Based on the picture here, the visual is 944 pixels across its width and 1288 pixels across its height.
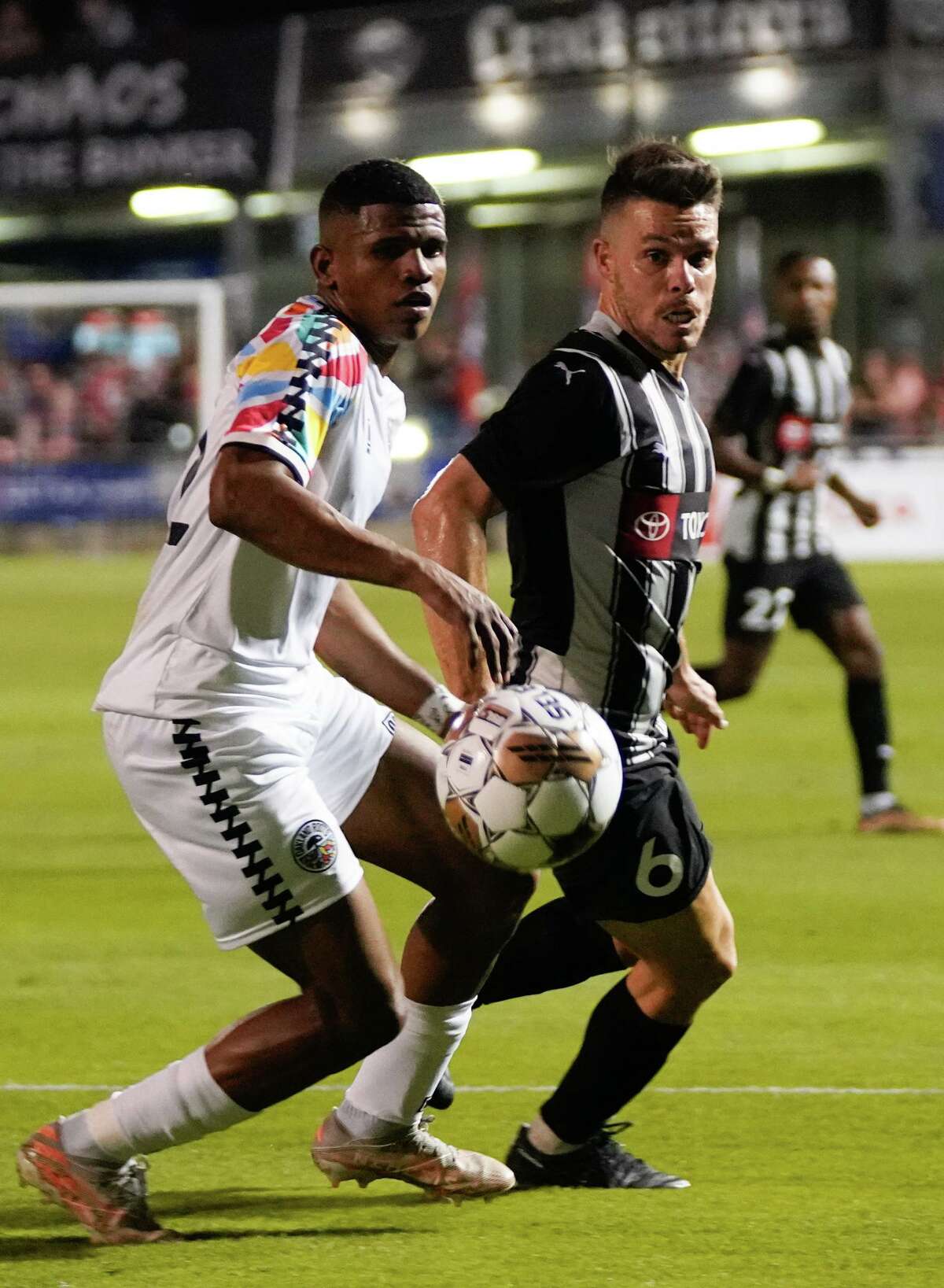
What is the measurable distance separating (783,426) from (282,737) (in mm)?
5421

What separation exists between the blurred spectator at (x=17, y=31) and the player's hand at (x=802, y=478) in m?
28.0

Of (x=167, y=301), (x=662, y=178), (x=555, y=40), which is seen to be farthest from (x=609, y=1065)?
(x=555, y=40)

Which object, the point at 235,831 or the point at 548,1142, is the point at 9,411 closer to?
the point at 548,1142

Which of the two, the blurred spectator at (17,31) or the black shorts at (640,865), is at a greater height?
the blurred spectator at (17,31)

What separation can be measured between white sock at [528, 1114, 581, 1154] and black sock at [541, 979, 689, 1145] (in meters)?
0.01

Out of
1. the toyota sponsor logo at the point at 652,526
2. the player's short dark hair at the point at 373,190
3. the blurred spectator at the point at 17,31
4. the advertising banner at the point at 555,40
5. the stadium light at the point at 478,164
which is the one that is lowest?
the toyota sponsor logo at the point at 652,526

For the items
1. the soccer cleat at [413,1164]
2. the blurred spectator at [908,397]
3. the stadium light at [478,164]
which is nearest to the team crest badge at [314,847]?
the soccer cleat at [413,1164]

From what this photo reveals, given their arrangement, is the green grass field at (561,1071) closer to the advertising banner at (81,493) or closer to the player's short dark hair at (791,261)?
the player's short dark hair at (791,261)

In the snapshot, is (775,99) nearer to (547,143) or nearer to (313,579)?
(547,143)

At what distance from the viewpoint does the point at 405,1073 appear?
13.9 ft

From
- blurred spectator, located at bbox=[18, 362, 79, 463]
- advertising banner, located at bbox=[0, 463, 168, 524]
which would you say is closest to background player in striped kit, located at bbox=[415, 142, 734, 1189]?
advertising banner, located at bbox=[0, 463, 168, 524]

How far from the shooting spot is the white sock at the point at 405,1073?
13.8 ft

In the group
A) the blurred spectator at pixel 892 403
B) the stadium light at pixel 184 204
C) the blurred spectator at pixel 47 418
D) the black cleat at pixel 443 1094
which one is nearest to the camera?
the black cleat at pixel 443 1094

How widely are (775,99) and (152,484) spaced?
10.4 metres
